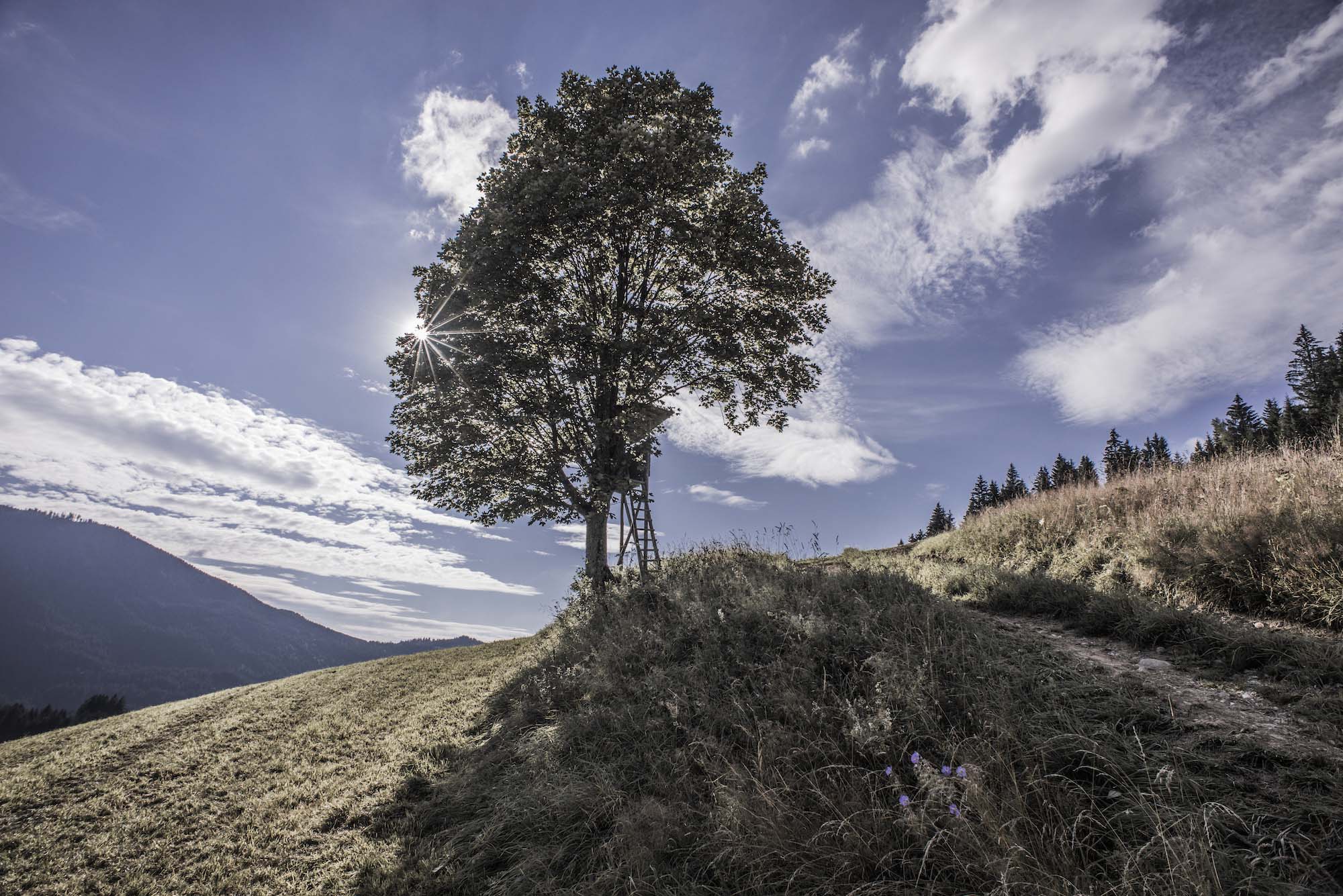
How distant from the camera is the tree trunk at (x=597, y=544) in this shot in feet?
47.0

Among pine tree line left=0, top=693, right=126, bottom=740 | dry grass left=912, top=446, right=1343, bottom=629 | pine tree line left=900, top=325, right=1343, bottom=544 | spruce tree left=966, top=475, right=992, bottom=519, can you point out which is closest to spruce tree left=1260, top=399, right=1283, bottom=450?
pine tree line left=900, top=325, right=1343, bottom=544

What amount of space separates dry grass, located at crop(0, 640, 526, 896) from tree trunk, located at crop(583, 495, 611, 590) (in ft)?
10.2

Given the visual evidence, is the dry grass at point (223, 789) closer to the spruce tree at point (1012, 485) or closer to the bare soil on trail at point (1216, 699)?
the bare soil on trail at point (1216, 699)

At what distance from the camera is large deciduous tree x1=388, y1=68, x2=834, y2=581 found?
1282 cm

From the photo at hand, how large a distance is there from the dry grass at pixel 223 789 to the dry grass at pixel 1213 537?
34.9ft

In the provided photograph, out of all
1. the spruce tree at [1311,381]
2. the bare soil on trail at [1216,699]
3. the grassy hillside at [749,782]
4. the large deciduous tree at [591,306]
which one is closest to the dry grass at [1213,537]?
the bare soil on trail at [1216,699]

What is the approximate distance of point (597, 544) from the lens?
14.7 m

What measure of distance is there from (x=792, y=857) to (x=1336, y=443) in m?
11.7

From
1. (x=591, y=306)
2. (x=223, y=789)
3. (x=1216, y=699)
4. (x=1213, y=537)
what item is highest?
(x=591, y=306)

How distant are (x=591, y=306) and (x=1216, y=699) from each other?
45.4 ft

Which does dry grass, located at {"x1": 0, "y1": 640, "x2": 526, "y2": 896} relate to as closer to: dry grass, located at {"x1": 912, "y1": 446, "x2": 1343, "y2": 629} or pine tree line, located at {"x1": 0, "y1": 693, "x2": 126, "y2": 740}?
dry grass, located at {"x1": 912, "y1": 446, "x2": 1343, "y2": 629}

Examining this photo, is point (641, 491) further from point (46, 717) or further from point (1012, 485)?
point (46, 717)

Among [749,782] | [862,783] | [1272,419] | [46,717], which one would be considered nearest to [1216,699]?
[862,783]

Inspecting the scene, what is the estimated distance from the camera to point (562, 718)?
7469 millimetres
